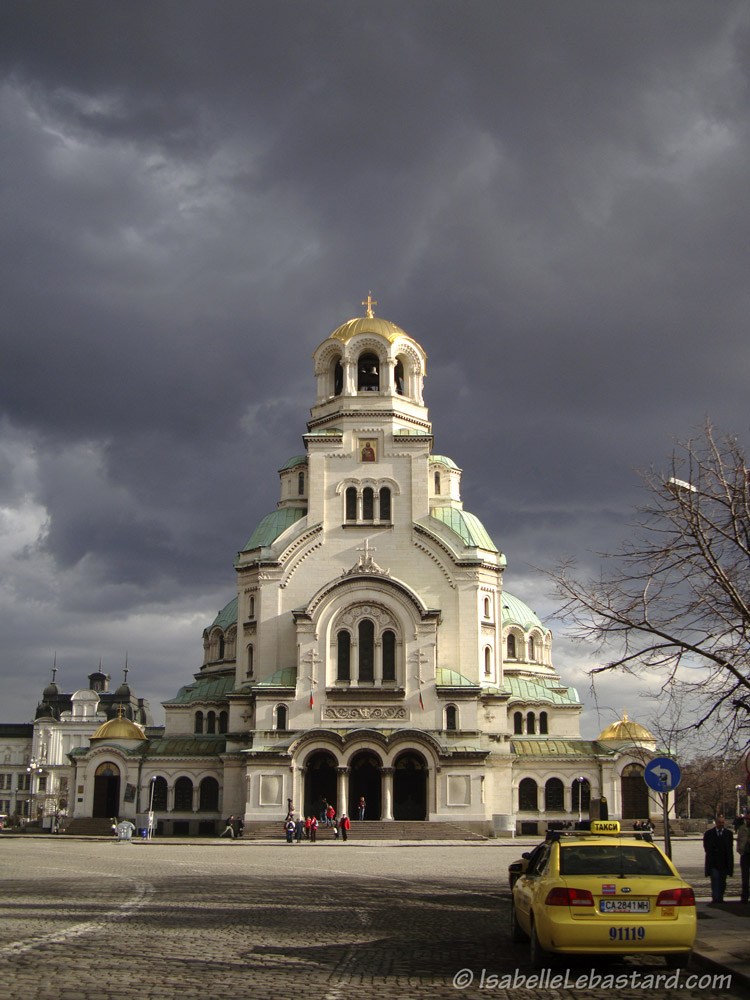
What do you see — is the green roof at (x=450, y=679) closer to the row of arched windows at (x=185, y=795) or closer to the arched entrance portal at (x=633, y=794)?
the arched entrance portal at (x=633, y=794)

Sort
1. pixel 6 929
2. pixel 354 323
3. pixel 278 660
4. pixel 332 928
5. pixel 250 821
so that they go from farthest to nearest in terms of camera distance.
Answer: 1. pixel 354 323
2. pixel 278 660
3. pixel 250 821
4. pixel 332 928
5. pixel 6 929

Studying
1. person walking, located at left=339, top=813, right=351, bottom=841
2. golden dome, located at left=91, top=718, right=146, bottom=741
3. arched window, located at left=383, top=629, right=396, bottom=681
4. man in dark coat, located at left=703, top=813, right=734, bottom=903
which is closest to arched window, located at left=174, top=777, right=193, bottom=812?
golden dome, located at left=91, top=718, right=146, bottom=741

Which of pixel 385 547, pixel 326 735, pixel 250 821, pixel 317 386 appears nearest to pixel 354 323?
pixel 317 386

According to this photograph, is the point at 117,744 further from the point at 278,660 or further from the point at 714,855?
the point at 714,855

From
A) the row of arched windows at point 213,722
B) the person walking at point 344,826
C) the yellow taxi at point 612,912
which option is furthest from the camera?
the row of arched windows at point 213,722

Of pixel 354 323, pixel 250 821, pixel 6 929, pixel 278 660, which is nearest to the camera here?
pixel 6 929

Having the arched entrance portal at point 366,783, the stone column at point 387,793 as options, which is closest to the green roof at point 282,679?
the arched entrance portal at point 366,783

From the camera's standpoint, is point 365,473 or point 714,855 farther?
point 365,473

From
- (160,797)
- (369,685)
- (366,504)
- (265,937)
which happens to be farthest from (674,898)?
(160,797)

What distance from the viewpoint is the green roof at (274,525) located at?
231ft

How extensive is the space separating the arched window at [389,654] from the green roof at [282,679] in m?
4.98

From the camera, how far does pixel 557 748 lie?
65.5 m

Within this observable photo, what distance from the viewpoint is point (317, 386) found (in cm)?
7150

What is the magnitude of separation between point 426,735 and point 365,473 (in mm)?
16213
